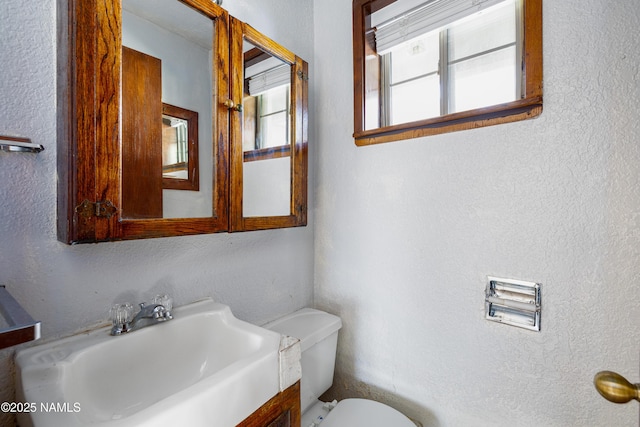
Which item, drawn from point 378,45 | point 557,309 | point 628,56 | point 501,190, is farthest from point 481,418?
point 378,45

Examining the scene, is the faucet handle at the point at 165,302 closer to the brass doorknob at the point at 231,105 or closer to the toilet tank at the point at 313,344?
the toilet tank at the point at 313,344

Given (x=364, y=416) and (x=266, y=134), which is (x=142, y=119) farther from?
(x=364, y=416)

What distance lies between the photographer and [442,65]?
3.66 feet

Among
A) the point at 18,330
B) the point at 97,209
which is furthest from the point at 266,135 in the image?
the point at 18,330

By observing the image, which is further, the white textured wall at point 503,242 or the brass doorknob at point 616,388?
the white textured wall at point 503,242

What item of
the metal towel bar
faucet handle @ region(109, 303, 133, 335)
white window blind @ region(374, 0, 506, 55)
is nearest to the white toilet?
faucet handle @ region(109, 303, 133, 335)

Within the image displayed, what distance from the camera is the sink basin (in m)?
0.49

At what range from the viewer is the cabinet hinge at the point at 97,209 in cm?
57

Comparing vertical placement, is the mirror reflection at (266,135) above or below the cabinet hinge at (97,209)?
above

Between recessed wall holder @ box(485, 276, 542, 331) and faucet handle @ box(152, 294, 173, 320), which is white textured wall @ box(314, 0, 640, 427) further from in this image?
faucet handle @ box(152, 294, 173, 320)

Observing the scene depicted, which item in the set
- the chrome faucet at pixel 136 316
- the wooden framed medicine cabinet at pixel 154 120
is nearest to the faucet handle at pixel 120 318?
the chrome faucet at pixel 136 316

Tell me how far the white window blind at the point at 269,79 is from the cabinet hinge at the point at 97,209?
0.54 metres

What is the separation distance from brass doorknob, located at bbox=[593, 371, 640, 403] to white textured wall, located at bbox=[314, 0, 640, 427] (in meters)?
0.48

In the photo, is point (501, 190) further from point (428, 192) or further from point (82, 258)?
point (82, 258)
